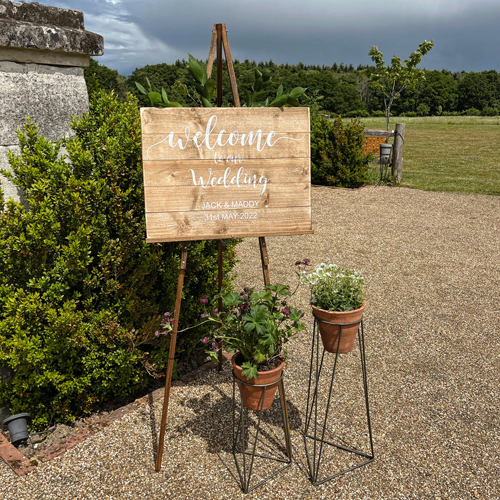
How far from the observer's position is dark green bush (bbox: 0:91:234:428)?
2480 mm

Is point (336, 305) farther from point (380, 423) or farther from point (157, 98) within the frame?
point (157, 98)

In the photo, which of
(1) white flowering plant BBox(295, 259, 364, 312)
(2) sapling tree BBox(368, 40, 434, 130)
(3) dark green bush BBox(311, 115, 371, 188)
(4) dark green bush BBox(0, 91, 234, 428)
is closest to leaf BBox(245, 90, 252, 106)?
(4) dark green bush BBox(0, 91, 234, 428)

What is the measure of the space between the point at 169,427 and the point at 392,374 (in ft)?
5.68

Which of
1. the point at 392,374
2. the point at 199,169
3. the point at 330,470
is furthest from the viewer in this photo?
the point at 392,374

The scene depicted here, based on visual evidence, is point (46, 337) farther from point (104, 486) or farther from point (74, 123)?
point (74, 123)

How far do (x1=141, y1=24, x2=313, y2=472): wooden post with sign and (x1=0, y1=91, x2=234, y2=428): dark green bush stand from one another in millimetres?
664

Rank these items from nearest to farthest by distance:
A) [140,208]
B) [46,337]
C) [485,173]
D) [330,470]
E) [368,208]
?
[330,470] → [46,337] → [140,208] → [368,208] → [485,173]

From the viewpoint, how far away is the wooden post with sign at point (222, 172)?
2.12 meters

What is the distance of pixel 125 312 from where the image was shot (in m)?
2.83

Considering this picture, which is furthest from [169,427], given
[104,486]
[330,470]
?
[330,470]

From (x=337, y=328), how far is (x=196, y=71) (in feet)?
5.17

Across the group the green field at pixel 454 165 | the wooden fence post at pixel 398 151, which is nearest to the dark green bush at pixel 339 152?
the wooden fence post at pixel 398 151

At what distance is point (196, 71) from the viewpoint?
2.20 m

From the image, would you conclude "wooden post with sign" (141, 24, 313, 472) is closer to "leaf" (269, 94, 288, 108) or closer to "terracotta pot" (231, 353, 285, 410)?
"leaf" (269, 94, 288, 108)
